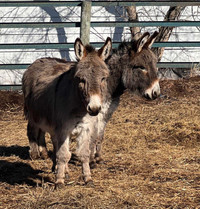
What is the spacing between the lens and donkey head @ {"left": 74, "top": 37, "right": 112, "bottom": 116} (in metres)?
5.30

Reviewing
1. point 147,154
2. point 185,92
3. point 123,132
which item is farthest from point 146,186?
point 185,92

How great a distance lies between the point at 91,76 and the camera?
18.1 ft

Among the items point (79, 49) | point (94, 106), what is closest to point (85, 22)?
point (79, 49)

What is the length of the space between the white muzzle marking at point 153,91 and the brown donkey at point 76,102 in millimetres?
1305

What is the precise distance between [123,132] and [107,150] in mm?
985

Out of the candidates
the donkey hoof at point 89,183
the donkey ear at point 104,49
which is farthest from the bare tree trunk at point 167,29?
the donkey hoof at point 89,183

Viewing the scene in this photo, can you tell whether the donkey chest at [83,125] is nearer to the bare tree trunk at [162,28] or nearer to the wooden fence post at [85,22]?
the wooden fence post at [85,22]

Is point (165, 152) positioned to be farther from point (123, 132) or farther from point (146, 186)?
point (146, 186)

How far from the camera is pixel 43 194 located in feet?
17.7

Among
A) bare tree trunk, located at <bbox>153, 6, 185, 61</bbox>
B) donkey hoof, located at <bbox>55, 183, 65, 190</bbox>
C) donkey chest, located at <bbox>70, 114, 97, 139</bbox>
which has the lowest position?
donkey hoof, located at <bbox>55, 183, 65, 190</bbox>

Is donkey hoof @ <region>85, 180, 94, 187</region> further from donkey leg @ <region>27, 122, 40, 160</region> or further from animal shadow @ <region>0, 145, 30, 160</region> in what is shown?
animal shadow @ <region>0, 145, 30, 160</region>

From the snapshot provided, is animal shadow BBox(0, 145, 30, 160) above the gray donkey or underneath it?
underneath

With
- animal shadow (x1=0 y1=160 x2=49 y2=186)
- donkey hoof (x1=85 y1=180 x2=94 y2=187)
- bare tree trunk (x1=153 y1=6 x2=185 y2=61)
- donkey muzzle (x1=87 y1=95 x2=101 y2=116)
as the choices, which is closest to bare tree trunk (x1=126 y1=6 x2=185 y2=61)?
bare tree trunk (x1=153 y1=6 x2=185 y2=61)

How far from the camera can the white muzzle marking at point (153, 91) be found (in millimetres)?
7145
